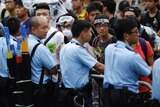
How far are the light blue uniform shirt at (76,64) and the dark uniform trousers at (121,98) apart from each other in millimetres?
656

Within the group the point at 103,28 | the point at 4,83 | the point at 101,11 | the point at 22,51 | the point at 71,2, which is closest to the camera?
the point at 22,51

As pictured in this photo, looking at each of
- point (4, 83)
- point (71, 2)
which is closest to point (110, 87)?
point (4, 83)

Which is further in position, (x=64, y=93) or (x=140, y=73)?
(x=64, y=93)

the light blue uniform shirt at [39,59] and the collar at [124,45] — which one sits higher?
the collar at [124,45]

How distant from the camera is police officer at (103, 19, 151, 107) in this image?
8.45m

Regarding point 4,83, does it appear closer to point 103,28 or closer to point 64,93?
point 64,93

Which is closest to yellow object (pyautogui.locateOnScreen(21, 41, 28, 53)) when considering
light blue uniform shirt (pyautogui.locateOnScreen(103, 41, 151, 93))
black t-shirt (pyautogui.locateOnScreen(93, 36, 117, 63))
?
light blue uniform shirt (pyautogui.locateOnScreen(103, 41, 151, 93))

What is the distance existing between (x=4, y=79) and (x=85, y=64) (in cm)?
139

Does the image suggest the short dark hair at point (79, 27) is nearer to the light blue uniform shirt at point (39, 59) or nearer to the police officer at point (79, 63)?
the police officer at point (79, 63)

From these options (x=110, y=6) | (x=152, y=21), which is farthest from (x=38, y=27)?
(x=152, y=21)

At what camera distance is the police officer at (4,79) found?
9.72m

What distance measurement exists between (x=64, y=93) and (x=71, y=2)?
5.30 metres

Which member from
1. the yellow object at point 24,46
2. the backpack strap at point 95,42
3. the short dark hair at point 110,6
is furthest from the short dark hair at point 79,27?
the short dark hair at point 110,6

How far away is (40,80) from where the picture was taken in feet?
31.3
